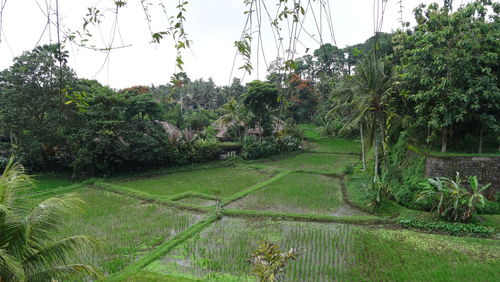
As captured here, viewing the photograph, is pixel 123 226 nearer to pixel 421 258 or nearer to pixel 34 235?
pixel 34 235

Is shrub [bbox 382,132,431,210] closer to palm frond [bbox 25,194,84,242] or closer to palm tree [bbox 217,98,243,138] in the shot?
palm frond [bbox 25,194,84,242]

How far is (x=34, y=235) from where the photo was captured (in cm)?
339

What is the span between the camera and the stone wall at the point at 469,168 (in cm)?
823

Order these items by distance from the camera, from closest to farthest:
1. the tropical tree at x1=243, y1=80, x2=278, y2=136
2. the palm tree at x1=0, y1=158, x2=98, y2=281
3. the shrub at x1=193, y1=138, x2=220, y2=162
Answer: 1. the palm tree at x1=0, y1=158, x2=98, y2=281
2. the shrub at x1=193, y1=138, x2=220, y2=162
3. the tropical tree at x1=243, y1=80, x2=278, y2=136

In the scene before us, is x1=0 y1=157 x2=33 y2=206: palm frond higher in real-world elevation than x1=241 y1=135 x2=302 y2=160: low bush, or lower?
higher

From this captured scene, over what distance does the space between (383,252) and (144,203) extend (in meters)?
7.30

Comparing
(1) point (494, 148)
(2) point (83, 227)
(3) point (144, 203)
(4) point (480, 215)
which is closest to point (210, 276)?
(2) point (83, 227)

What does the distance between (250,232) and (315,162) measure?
982cm

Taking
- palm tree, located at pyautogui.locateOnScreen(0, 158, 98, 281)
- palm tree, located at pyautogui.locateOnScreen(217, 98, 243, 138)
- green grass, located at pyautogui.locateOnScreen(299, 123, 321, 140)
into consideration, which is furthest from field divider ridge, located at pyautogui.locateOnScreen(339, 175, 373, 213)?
green grass, located at pyautogui.locateOnScreen(299, 123, 321, 140)

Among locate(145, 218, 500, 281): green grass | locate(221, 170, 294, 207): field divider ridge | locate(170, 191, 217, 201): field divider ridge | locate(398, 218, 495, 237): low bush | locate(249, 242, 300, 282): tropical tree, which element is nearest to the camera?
locate(249, 242, 300, 282): tropical tree

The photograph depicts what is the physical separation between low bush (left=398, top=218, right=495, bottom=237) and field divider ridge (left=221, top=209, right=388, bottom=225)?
1.56 ft

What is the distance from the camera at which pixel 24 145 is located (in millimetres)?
11961

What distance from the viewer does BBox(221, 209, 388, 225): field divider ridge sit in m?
7.92

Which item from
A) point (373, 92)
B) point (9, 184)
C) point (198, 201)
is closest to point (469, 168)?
point (373, 92)
